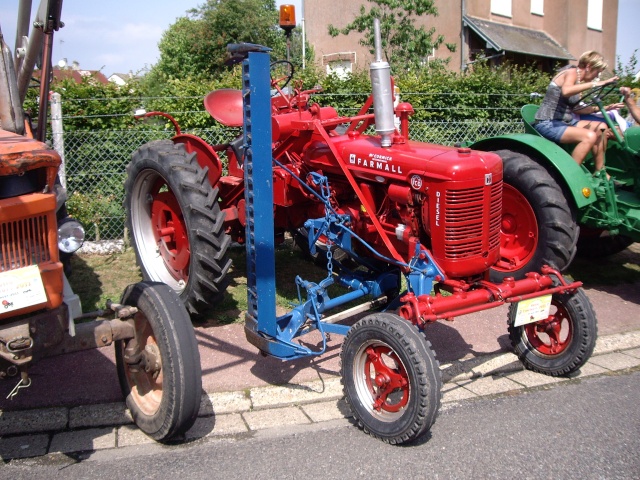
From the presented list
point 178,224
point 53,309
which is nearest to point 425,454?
point 53,309

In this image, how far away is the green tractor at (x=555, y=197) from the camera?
497 centimetres

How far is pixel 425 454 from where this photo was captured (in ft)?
10.7

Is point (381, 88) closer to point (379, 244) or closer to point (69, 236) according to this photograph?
point (379, 244)

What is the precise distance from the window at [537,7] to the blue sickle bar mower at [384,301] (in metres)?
21.7

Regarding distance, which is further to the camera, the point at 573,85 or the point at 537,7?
the point at 537,7

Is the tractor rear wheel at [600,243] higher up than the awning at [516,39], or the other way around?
the awning at [516,39]

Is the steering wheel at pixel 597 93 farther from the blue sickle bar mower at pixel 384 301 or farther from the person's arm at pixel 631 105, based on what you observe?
the blue sickle bar mower at pixel 384 301

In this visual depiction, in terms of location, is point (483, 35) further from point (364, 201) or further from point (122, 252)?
point (364, 201)

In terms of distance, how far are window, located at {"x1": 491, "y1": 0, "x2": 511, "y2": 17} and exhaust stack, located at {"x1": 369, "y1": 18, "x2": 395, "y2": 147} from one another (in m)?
19.7

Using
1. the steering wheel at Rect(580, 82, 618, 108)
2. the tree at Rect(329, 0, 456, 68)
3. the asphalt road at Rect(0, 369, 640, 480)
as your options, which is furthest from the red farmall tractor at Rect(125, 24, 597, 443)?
the tree at Rect(329, 0, 456, 68)

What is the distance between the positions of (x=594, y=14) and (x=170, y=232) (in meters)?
25.5

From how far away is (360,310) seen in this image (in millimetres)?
4250

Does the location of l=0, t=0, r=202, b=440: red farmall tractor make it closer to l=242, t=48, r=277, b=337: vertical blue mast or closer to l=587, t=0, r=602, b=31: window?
l=242, t=48, r=277, b=337: vertical blue mast

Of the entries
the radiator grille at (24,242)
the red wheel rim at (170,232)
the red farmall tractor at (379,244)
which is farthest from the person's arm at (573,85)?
the radiator grille at (24,242)
